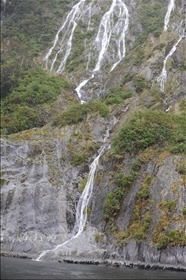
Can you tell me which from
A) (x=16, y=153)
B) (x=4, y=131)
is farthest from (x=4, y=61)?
(x=16, y=153)

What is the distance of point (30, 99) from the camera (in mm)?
64250

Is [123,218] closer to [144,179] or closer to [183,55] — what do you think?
[144,179]

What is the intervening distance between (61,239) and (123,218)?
259 inches

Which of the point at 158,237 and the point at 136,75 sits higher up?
the point at 136,75

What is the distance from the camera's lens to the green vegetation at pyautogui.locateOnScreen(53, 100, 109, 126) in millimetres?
57750

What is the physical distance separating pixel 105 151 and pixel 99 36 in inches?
1568

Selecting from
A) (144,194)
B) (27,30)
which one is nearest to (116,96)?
(144,194)

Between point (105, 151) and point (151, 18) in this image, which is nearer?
point (105, 151)

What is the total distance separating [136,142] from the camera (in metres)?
50.3

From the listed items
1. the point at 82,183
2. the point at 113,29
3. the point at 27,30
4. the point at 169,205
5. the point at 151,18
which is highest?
the point at 151,18

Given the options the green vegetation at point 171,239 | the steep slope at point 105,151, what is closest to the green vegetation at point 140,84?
the steep slope at point 105,151

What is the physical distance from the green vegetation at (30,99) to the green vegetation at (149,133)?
1358cm

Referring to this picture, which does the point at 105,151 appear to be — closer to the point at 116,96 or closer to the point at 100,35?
the point at 116,96

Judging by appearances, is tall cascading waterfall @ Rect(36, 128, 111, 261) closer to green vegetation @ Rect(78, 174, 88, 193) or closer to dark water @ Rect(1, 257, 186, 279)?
green vegetation @ Rect(78, 174, 88, 193)
